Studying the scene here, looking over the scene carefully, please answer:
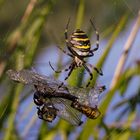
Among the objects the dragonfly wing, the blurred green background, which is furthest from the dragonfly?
the blurred green background

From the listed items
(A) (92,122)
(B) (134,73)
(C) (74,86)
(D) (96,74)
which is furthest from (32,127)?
(C) (74,86)

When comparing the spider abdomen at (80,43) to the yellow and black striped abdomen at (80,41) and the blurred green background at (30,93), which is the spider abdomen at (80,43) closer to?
the yellow and black striped abdomen at (80,41)

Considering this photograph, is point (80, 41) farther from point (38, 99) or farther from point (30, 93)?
point (30, 93)

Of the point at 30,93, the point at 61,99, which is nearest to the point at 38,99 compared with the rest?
the point at 61,99

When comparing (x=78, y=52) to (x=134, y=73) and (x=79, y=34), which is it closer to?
(x=79, y=34)

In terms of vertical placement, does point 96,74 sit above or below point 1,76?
above

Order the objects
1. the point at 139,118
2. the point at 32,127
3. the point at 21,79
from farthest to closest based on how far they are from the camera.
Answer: the point at 139,118 < the point at 32,127 < the point at 21,79
